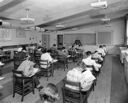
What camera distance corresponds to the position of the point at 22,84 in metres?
2.90

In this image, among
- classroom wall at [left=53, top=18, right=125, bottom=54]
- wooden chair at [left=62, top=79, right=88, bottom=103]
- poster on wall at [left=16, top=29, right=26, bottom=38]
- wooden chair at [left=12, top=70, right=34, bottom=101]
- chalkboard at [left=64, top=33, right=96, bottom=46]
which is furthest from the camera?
chalkboard at [left=64, top=33, right=96, bottom=46]

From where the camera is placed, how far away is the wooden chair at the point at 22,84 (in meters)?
2.88

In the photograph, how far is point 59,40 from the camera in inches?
521

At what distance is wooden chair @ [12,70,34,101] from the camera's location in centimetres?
288

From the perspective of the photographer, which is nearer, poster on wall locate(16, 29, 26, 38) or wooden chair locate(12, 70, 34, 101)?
wooden chair locate(12, 70, 34, 101)

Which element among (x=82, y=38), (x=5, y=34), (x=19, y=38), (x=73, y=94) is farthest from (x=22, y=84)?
(x=82, y=38)

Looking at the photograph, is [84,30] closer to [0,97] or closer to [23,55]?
[23,55]

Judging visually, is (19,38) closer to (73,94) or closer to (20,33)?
(20,33)

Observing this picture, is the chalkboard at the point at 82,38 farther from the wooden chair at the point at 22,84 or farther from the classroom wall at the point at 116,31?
the wooden chair at the point at 22,84

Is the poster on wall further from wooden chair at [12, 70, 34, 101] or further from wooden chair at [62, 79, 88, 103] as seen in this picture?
wooden chair at [62, 79, 88, 103]

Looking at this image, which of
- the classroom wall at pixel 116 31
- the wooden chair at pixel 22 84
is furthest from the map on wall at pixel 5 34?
the classroom wall at pixel 116 31

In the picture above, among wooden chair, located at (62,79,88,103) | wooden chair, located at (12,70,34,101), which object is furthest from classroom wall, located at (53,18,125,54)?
wooden chair, located at (62,79,88,103)

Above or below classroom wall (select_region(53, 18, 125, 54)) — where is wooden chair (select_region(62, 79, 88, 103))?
below

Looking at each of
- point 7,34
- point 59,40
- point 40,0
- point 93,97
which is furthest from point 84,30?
point 93,97
